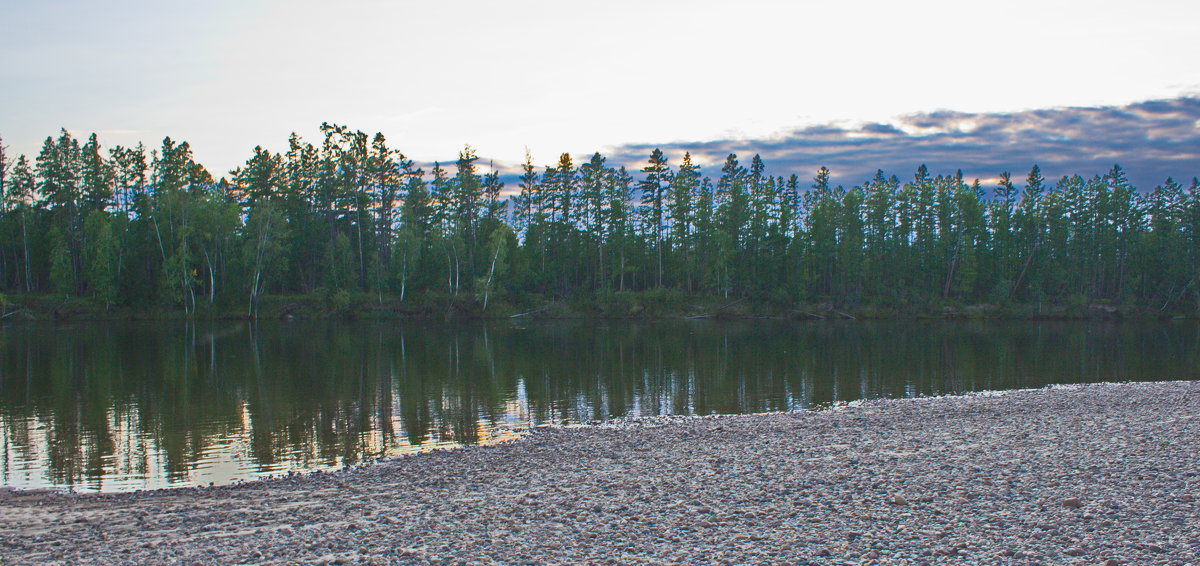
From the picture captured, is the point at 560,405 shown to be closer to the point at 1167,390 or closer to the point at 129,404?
the point at 129,404

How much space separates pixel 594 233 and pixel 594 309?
35.2ft

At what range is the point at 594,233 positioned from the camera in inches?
3681

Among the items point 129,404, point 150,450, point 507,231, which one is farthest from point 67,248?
point 150,450

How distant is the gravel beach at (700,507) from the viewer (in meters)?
9.40

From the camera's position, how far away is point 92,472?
15859 mm

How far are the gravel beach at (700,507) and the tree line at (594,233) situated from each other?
226 ft

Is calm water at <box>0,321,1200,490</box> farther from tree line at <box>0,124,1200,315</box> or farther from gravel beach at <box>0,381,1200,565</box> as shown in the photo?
tree line at <box>0,124,1200,315</box>

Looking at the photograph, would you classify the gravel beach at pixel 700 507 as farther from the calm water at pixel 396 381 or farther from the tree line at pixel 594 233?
the tree line at pixel 594 233

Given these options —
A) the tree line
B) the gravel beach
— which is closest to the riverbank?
the tree line

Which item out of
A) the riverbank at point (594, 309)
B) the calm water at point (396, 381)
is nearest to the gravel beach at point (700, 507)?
the calm water at point (396, 381)

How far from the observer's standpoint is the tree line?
8500cm

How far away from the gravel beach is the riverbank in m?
67.2

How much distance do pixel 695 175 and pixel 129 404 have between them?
256ft

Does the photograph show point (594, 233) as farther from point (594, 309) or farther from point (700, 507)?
point (700, 507)
